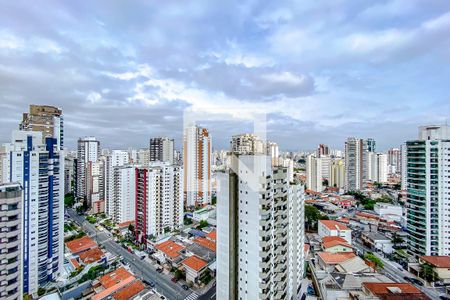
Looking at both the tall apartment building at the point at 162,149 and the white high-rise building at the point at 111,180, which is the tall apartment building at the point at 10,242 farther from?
the tall apartment building at the point at 162,149

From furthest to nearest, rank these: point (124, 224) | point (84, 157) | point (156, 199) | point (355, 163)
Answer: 1. point (355, 163)
2. point (84, 157)
3. point (124, 224)
4. point (156, 199)

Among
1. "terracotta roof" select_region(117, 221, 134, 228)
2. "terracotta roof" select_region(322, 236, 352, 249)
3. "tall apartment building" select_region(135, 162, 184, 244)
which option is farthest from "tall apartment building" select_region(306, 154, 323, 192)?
"terracotta roof" select_region(117, 221, 134, 228)

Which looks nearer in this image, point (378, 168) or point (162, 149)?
point (162, 149)

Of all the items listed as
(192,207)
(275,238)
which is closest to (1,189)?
(275,238)

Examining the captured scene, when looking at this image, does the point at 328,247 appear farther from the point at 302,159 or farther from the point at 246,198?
the point at 302,159

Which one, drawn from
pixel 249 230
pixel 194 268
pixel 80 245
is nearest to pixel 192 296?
pixel 194 268

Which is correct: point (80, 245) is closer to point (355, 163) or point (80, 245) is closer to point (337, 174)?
point (355, 163)

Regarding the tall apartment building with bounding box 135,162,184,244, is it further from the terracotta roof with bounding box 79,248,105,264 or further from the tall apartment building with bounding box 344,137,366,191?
the tall apartment building with bounding box 344,137,366,191
